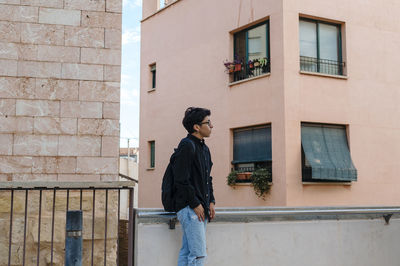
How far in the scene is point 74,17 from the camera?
709 centimetres

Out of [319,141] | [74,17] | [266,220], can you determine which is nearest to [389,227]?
[266,220]

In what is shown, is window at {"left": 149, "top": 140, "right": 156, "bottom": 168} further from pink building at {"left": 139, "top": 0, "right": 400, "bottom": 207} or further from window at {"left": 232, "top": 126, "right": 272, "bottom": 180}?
window at {"left": 232, "top": 126, "right": 272, "bottom": 180}

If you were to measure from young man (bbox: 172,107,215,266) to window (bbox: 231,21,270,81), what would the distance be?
34.2 feet

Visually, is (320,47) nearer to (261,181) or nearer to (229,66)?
(229,66)

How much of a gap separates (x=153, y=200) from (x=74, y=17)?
13.5 m

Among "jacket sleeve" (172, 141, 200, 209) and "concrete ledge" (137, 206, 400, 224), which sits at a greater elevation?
"jacket sleeve" (172, 141, 200, 209)

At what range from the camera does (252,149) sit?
593 inches

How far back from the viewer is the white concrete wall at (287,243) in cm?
521

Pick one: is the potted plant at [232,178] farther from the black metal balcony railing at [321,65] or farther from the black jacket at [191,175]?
the black jacket at [191,175]

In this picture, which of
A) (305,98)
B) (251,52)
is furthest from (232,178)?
(251,52)

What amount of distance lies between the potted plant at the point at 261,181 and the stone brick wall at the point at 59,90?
779cm

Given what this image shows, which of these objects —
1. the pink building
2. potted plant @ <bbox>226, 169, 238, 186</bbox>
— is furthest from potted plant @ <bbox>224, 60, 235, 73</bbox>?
potted plant @ <bbox>226, 169, 238, 186</bbox>

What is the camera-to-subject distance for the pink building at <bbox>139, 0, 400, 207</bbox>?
46.4 ft

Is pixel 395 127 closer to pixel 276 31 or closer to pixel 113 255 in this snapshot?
pixel 276 31
